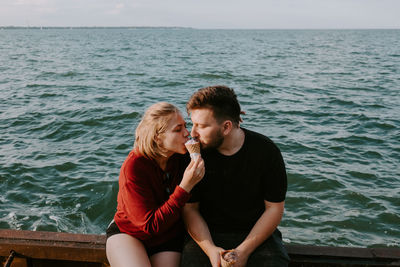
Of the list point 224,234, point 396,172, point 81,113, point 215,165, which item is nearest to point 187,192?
point 215,165

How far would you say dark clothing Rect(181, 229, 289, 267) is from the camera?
3.07 metres

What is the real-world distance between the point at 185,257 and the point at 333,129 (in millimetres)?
10028

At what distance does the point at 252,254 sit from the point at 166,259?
74 centimetres

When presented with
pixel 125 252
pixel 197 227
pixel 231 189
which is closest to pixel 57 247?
pixel 125 252

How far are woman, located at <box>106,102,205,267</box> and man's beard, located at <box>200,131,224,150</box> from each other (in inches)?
7.8

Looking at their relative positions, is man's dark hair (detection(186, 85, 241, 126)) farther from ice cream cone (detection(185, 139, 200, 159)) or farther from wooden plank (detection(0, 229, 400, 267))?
wooden plank (detection(0, 229, 400, 267))

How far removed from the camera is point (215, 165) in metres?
3.26

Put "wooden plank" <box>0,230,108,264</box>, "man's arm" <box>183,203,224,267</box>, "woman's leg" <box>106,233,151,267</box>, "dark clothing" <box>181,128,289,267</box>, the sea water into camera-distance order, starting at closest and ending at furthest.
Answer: "woman's leg" <box>106,233,151,267</box> → "man's arm" <box>183,203,224,267</box> → "dark clothing" <box>181,128,289,267</box> → "wooden plank" <box>0,230,108,264</box> → the sea water

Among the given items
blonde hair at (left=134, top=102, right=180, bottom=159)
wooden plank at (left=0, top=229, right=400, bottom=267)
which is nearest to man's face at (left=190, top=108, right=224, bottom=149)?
blonde hair at (left=134, top=102, right=180, bottom=159)

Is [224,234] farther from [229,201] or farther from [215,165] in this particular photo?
[215,165]

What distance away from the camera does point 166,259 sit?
125 inches

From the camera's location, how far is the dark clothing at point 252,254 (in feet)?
10.1

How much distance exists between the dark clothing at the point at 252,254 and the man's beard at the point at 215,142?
2.66 feet

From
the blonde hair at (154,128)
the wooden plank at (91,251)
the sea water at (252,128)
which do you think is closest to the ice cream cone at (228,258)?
the wooden plank at (91,251)
